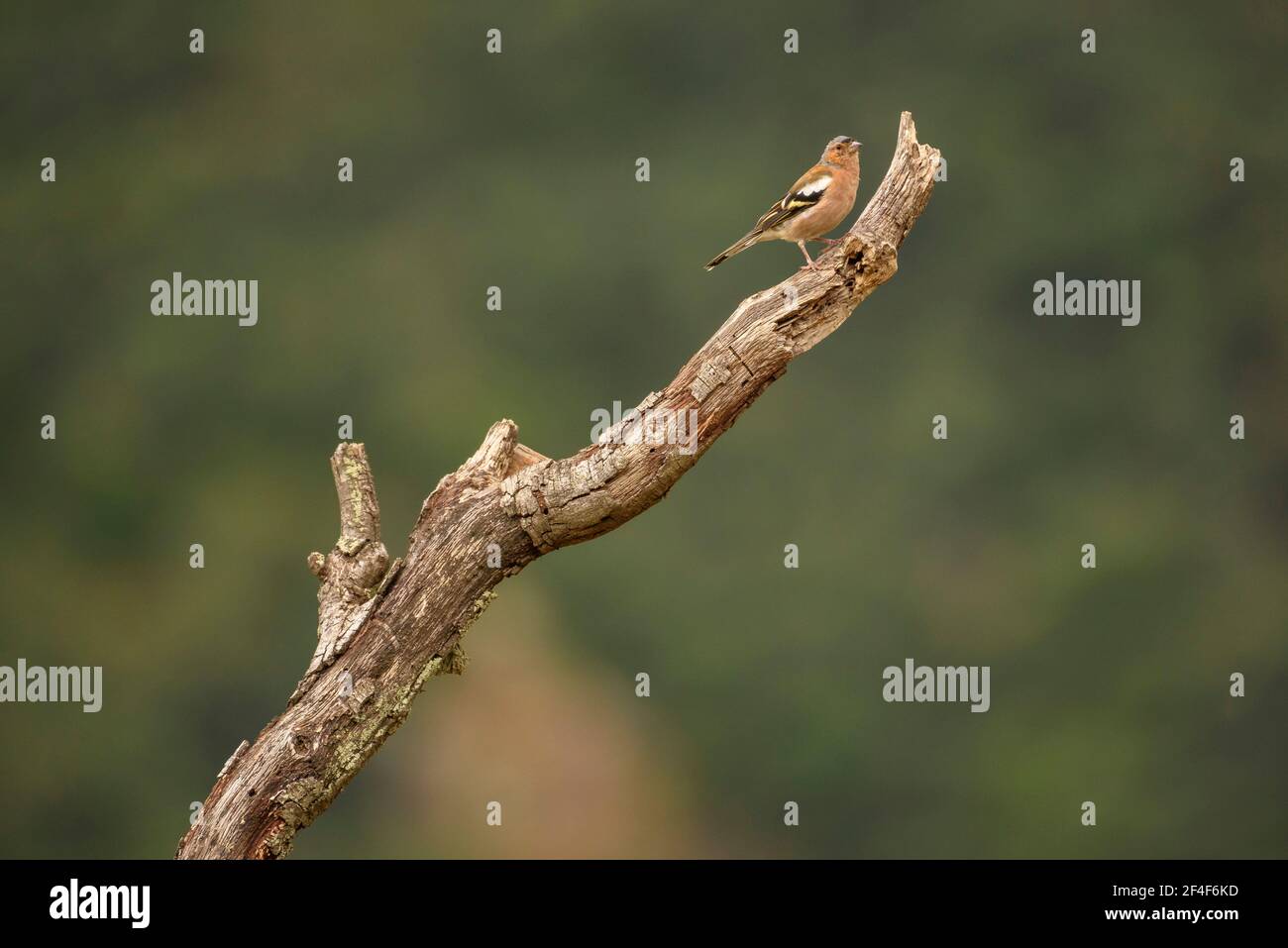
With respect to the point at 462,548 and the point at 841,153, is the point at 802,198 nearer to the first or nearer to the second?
the point at 841,153

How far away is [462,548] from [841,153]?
409cm

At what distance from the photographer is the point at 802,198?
9.48 meters

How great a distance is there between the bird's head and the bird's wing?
0.47 ft

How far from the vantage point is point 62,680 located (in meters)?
23.2

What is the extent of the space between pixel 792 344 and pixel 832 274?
1.34ft

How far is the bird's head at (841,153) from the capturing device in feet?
32.1

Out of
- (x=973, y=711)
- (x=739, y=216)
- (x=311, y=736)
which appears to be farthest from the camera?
(x=739, y=216)

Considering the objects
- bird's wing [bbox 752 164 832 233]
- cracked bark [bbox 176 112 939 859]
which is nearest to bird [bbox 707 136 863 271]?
bird's wing [bbox 752 164 832 233]

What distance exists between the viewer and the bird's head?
385 inches

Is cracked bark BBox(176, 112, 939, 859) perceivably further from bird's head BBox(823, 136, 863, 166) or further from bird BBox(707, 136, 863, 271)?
bird's head BBox(823, 136, 863, 166)

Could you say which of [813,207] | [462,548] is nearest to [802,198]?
[813,207]
